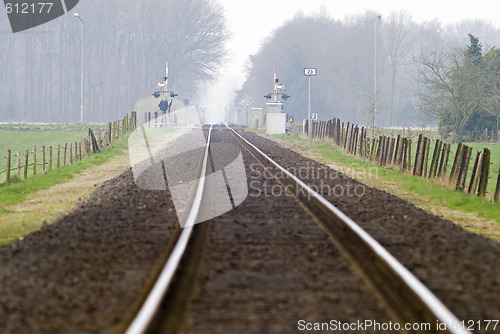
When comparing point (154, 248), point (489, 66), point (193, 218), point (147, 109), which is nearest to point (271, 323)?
point (154, 248)

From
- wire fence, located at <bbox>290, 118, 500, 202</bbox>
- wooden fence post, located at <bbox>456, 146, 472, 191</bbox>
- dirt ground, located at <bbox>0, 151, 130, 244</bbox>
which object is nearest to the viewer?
dirt ground, located at <bbox>0, 151, 130, 244</bbox>

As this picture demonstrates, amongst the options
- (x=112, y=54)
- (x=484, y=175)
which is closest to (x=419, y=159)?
(x=484, y=175)

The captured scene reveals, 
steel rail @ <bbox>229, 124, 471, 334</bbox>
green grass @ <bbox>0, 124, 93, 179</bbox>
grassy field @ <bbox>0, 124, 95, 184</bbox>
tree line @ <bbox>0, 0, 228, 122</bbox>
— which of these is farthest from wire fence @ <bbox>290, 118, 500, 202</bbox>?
tree line @ <bbox>0, 0, 228, 122</bbox>

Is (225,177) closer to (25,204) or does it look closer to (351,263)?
(25,204)

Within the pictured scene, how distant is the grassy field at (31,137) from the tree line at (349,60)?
146ft

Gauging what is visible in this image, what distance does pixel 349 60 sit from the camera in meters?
106

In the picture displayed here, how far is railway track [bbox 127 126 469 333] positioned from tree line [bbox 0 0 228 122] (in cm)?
8410

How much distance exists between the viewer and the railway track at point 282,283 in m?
5.29

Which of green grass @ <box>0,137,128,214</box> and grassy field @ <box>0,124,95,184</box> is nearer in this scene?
green grass @ <box>0,137,128,214</box>

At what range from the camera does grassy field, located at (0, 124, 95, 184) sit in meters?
41.2

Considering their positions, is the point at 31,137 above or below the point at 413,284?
below

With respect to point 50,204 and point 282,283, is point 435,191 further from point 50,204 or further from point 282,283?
point 282,283

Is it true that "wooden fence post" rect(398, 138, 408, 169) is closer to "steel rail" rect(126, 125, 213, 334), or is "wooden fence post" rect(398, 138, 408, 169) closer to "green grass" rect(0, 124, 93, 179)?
"steel rail" rect(126, 125, 213, 334)

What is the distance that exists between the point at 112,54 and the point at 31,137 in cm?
5554
